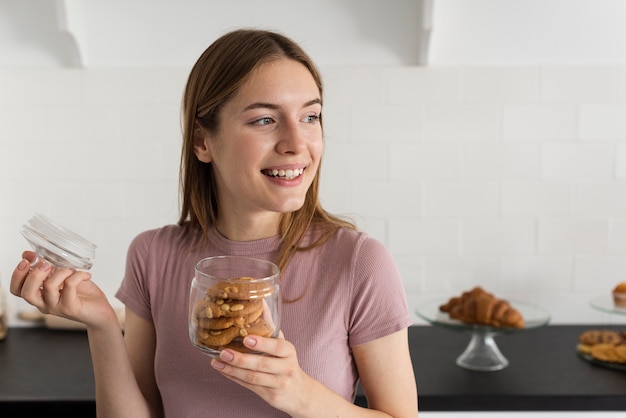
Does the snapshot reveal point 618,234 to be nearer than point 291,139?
No

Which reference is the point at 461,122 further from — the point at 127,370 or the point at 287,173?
the point at 127,370

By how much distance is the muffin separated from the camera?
76.3 inches

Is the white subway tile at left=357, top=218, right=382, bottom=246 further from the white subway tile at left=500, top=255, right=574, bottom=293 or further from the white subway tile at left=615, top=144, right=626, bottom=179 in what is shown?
the white subway tile at left=615, top=144, right=626, bottom=179

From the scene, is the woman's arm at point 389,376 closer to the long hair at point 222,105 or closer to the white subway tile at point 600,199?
the long hair at point 222,105

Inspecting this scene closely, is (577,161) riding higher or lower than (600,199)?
higher

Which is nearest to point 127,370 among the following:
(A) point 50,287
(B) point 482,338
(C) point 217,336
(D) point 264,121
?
(A) point 50,287

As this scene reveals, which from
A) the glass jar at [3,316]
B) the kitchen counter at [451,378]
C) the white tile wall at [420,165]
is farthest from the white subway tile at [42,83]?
the kitchen counter at [451,378]

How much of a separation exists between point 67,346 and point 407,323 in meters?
1.20

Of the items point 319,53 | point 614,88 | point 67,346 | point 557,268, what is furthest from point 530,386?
point 67,346

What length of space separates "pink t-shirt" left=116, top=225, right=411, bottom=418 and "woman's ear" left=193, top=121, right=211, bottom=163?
0.49 ft

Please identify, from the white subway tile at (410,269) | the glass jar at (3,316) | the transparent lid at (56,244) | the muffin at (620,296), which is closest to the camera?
the transparent lid at (56,244)

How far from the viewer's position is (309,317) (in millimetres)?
1187

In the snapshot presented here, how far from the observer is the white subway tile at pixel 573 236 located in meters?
2.14

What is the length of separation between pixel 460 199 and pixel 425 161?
0.49 ft
